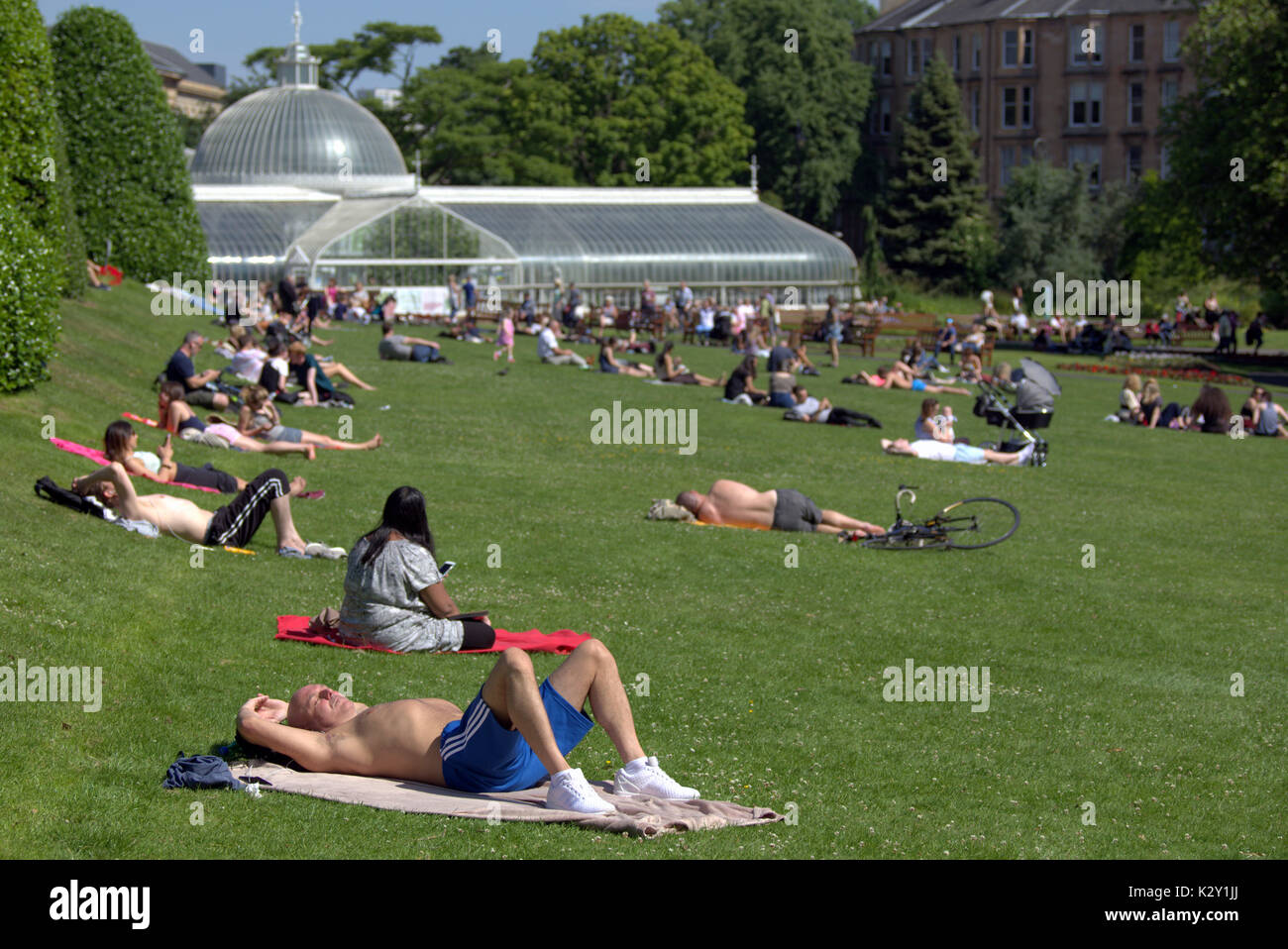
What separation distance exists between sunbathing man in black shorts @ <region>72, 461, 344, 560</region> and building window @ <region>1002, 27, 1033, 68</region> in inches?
3421

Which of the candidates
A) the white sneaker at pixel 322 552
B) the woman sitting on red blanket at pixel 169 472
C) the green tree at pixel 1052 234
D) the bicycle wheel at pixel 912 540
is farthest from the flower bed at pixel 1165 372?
the white sneaker at pixel 322 552

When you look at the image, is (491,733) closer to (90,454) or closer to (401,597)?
(401,597)

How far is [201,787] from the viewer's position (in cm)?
699

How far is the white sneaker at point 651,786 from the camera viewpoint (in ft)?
22.7

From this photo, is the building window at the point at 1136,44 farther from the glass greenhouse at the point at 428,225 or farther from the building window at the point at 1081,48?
the glass greenhouse at the point at 428,225

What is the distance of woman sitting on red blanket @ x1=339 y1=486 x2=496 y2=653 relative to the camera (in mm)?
9531

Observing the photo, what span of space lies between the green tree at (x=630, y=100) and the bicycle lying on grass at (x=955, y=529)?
59588 mm

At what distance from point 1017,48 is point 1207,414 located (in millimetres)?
70738

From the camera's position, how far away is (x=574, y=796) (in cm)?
666

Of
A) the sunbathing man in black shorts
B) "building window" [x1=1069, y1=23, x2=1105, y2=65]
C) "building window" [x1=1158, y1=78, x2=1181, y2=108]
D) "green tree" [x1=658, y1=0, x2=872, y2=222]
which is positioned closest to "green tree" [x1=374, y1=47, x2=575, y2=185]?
"green tree" [x1=658, y1=0, x2=872, y2=222]

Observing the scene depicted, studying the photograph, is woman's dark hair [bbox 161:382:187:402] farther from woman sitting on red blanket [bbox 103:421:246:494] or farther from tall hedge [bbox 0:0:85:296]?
tall hedge [bbox 0:0:85:296]
